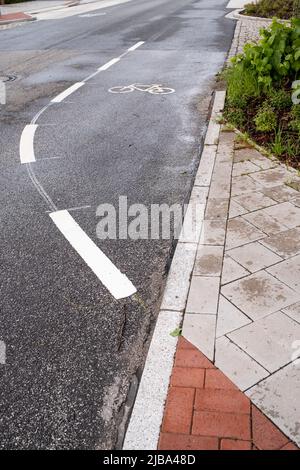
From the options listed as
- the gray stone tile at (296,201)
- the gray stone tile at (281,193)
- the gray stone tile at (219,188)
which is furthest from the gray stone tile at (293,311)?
the gray stone tile at (219,188)

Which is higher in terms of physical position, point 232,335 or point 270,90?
point 270,90

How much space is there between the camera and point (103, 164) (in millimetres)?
6121

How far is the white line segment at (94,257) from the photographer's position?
368cm

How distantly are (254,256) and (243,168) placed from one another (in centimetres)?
204

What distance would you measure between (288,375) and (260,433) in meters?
0.48

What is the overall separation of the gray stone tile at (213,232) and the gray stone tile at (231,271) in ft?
1.09

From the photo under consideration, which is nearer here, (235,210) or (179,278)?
(179,278)

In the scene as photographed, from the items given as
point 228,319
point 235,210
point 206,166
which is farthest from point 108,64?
point 228,319

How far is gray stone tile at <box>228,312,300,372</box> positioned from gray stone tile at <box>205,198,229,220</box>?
157 cm

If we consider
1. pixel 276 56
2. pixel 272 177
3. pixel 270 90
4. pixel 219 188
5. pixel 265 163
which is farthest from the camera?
pixel 270 90

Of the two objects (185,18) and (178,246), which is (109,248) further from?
(185,18)

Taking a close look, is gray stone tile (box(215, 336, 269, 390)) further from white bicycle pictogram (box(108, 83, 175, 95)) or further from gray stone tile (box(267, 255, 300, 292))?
white bicycle pictogram (box(108, 83, 175, 95))

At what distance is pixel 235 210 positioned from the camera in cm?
468

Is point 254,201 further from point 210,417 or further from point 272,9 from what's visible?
point 272,9
